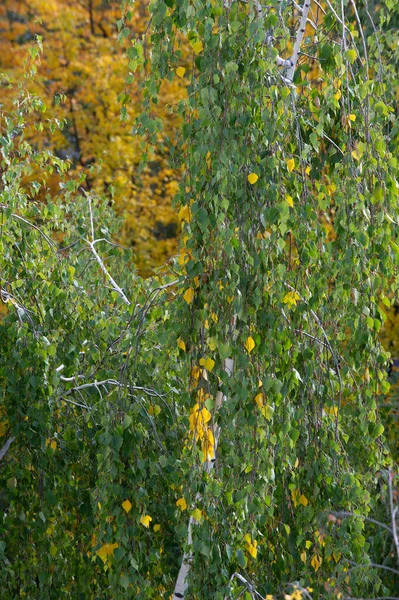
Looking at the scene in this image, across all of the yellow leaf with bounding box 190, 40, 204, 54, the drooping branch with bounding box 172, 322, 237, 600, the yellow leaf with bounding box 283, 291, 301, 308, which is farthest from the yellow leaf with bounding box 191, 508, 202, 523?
the yellow leaf with bounding box 190, 40, 204, 54

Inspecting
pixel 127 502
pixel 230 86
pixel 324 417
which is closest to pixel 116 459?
pixel 127 502

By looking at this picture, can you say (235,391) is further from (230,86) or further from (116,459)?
(230,86)

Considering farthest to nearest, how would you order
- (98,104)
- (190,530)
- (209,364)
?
1. (98,104)
2. (190,530)
3. (209,364)

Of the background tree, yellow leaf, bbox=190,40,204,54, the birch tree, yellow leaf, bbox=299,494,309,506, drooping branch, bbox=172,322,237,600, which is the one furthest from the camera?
the background tree

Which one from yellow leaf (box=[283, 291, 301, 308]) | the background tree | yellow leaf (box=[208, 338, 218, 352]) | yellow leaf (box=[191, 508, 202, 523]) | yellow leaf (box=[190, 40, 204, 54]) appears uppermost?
yellow leaf (box=[190, 40, 204, 54])

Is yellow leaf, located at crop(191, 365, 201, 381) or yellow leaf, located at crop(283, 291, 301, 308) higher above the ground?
yellow leaf, located at crop(283, 291, 301, 308)

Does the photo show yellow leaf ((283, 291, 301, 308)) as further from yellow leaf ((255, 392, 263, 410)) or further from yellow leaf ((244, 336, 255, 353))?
yellow leaf ((255, 392, 263, 410))

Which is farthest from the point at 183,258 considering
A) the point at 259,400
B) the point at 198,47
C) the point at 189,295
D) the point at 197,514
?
the point at 197,514

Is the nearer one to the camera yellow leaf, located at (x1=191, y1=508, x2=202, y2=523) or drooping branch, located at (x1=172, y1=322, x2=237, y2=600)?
yellow leaf, located at (x1=191, y1=508, x2=202, y2=523)

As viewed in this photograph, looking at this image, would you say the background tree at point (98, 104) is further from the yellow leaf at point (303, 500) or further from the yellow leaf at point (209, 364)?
the yellow leaf at point (209, 364)

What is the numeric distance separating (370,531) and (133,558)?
194 centimetres

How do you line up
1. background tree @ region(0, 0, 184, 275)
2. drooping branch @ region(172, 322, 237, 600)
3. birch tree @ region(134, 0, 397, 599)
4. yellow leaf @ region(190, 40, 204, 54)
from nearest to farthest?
birch tree @ region(134, 0, 397, 599)
yellow leaf @ region(190, 40, 204, 54)
drooping branch @ region(172, 322, 237, 600)
background tree @ region(0, 0, 184, 275)

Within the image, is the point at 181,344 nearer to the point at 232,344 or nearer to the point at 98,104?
the point at 232,344

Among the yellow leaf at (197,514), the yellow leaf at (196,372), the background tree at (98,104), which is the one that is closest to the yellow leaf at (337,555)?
the yellow leaf at (197,514)
